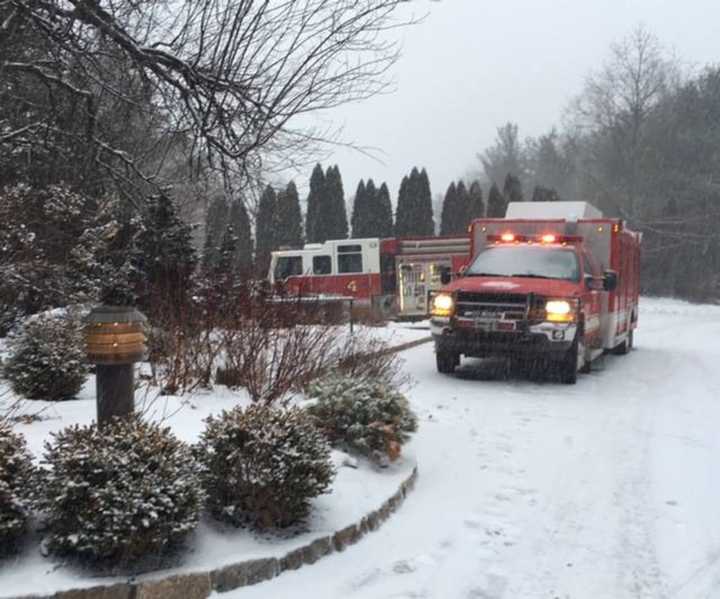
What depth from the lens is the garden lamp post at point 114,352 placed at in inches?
172

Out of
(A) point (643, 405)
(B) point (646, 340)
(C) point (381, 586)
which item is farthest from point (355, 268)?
(C) point (381, 586)

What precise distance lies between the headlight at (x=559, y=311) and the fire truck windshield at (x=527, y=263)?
4.10ft

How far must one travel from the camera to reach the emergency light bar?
12.9 m

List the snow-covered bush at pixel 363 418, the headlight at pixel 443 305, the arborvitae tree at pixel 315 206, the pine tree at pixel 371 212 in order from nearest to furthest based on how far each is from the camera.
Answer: the snow-covered bush at pixel 363 418, the headlight at pixel 443 305, the arborvitae tree at pixel 315 206, the pine tree at pixel 371 212

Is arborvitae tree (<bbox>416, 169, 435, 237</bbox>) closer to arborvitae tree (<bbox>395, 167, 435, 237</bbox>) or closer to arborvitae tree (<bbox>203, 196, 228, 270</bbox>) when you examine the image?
arborvitae tree (<bbox>395, 167, 435, 237</bbox>)

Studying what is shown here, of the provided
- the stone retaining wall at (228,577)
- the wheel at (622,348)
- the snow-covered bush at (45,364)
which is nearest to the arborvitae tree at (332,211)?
the wheel at (622,348)

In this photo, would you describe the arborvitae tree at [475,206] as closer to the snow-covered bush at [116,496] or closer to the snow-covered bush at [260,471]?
the snow-covered bush at [260,471]

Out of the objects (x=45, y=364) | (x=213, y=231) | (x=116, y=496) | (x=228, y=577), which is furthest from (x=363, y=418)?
(x=213, y=231)

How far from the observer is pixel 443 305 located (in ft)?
36.3

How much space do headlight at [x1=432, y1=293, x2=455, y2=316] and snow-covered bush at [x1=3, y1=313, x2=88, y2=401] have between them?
5.47 meters

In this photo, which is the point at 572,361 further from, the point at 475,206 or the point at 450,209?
the point at 475,206

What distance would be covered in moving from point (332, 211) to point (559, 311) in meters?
31.0

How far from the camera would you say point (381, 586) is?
4105 mm

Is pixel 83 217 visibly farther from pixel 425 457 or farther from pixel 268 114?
pixel 425 457
